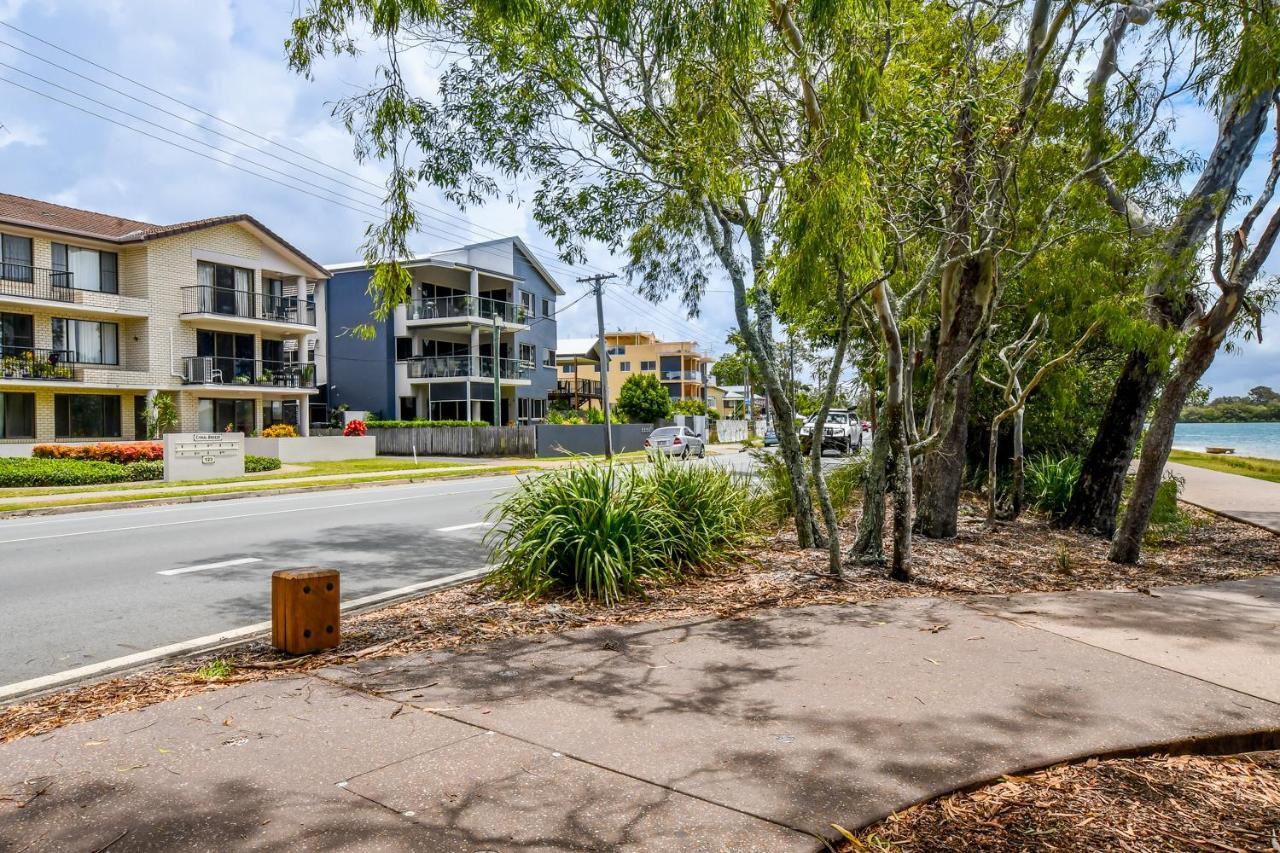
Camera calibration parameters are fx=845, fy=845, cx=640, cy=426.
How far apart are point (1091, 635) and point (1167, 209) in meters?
7.53

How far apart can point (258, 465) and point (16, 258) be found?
1217 cm

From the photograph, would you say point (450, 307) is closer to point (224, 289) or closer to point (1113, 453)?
point (224, 289)

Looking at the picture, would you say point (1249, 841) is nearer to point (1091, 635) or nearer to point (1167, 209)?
point (1091, 635)

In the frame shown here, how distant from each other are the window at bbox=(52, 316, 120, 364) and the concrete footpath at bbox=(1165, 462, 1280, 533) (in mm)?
33972

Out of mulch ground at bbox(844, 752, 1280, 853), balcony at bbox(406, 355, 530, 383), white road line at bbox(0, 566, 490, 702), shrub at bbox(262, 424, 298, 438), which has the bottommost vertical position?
white road line at bbox(0, 566, 490, 702)

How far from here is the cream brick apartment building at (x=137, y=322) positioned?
2872cm

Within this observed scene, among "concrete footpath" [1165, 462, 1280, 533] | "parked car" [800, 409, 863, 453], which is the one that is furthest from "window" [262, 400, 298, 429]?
"concrete footpath" [1165, 462, 1280, 533]

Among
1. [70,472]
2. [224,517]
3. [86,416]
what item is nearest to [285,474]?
[70,472]

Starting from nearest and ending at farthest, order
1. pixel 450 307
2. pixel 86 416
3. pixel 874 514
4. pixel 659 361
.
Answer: pixel 874 514, pixel 86 416, pixel 450 307, pixel 659 361

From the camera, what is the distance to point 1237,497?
1727 cm

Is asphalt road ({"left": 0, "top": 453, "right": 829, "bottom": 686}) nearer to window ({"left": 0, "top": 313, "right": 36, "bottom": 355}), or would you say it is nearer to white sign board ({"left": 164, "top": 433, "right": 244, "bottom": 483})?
white sign board ({"left": 164, "top": 433, "right": 244, "bottom": 483})

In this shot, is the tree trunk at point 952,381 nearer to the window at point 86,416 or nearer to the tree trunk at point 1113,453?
the tree trunk at point 1113,453

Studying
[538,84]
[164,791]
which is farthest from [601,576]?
[538,84]

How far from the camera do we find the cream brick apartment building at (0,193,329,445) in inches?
1131
